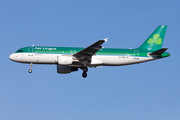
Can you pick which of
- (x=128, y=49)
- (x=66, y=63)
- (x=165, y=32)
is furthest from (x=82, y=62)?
(x=165, y=32)

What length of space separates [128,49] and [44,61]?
1286cm

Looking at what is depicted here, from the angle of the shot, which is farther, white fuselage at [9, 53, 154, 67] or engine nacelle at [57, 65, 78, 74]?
engine nacelle at [57, 65, 78, 74]

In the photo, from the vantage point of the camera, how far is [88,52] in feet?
165

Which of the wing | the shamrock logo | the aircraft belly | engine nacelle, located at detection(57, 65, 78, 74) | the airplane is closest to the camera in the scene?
the wing

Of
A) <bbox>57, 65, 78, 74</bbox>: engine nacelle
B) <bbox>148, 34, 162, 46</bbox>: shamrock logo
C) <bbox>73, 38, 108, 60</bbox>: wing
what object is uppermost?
<bbox>148, 34, 162, 46</bbox>: shamrock logo

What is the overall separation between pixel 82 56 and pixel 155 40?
1318 centimetres

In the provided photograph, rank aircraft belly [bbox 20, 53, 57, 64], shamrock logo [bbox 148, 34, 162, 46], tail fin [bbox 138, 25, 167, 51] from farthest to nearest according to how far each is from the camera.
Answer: shamrock logo [bbox 148, 34, 162, 46], tail fin [bbox 138, 25, 167, 51], aircraft belly [bbox 20, 53, 57, 64]

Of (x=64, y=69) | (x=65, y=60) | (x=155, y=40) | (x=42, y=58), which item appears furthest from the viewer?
(x=155, y=40)

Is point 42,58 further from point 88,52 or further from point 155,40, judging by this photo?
point 155,40

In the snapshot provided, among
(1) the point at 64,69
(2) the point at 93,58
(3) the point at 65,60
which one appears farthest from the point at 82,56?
(1) the point at 64,69

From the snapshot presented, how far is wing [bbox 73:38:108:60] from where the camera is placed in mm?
49028

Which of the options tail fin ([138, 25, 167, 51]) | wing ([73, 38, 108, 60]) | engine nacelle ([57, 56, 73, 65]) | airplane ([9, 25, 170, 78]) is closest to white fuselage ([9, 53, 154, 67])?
airplane ([9, 25, 170, 78])

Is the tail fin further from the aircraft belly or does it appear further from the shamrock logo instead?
the aircraft belly

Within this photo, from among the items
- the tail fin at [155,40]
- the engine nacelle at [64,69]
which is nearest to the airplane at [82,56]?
the engine nacelle at [64,69]
